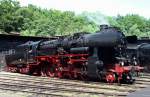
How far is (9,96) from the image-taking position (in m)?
13.8

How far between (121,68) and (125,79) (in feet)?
3.29

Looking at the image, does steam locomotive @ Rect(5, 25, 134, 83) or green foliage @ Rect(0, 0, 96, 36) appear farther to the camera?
green foliage @ Rect(0, 0, 96, 36)

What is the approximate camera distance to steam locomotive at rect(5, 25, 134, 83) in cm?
1819

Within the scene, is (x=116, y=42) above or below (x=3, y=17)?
below

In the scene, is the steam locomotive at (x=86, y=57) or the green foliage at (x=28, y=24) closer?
the steam locomotive at (x=86, y=57)

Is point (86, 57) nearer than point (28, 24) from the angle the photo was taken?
Yes

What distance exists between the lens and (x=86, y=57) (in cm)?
1942

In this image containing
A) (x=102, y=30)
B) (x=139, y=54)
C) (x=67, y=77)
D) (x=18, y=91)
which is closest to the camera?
(x=18, y=91)

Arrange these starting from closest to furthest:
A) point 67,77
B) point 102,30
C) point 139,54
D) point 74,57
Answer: point 102,30 → point 74,57 → point 67,77 → point 139,54

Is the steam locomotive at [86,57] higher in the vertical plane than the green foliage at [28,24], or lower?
lower

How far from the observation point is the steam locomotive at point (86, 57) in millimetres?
18188

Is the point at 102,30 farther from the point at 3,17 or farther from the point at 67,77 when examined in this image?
the point at 3,17

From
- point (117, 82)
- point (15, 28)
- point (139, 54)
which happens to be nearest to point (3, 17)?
point (15, 28)

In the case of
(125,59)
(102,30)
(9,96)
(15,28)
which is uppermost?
(15,28)
